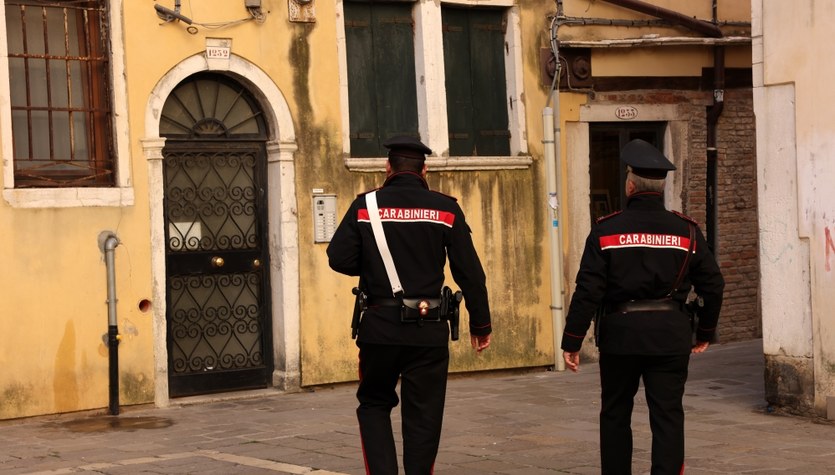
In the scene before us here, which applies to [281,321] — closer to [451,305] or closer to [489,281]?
[489,281]

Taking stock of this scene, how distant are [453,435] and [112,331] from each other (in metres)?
3.19

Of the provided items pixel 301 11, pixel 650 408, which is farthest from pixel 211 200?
pixel 650 408

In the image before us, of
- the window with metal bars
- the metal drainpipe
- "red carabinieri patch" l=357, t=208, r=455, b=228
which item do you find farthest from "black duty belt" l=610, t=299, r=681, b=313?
the window with metal bars

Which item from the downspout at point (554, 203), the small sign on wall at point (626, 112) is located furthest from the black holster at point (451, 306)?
the small sign on wall at point (626, 112)

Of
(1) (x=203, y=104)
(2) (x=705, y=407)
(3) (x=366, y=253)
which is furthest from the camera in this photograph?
(1) (x=203, y=104)

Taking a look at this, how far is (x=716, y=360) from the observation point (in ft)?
48.3

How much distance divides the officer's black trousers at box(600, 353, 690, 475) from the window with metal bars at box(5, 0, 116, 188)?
610 cm

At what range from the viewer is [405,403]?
7.28 meters

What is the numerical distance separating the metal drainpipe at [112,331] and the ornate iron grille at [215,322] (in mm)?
806

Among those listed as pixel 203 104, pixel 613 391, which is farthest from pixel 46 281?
pixel 613 391

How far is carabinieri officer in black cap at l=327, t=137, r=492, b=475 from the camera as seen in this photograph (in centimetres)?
721

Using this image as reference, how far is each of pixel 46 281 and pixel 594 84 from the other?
243 inches

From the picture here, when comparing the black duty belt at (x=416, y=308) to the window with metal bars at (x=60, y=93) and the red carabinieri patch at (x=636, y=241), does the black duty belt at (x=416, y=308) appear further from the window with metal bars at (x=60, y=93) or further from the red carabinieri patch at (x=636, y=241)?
the window with metal bars at (x=60, y=93)

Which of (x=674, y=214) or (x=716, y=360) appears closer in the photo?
(x=674, y=214)
